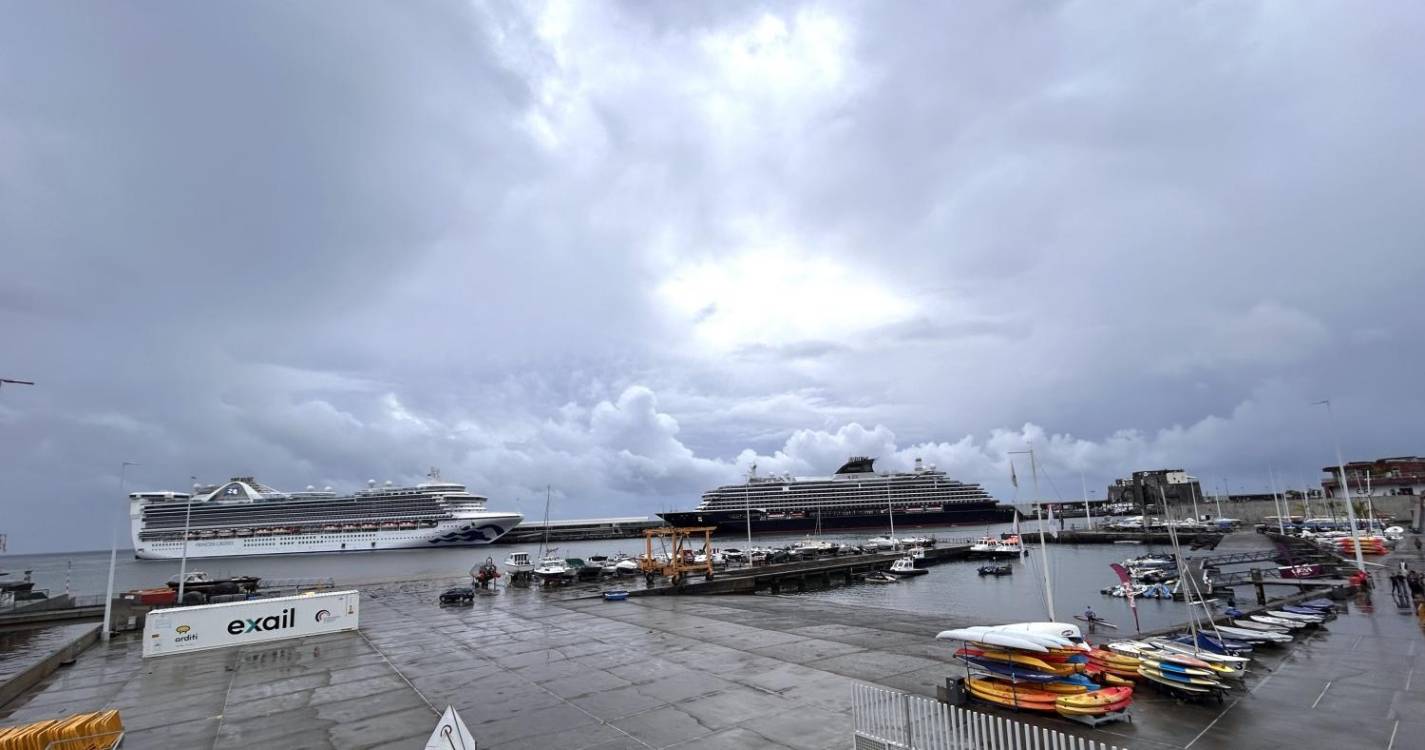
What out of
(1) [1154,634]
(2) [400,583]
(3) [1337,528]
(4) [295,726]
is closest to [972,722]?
(4) [295,726]

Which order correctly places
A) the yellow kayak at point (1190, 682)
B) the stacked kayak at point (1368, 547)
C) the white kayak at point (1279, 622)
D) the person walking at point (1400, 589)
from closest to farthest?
the yellow kayak at point (1190, 682) < the white kayak at point (1279, 622) < the person walking at point (1400, 589) < the stacked kayak at point (1368, 547)

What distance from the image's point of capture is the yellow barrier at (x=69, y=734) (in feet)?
30.3

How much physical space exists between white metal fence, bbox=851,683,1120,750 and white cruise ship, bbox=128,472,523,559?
112331 mm

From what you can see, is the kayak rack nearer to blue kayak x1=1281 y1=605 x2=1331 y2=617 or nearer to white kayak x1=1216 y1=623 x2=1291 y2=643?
white kayak x1=1216 y1=623 x2=1291 y2=643

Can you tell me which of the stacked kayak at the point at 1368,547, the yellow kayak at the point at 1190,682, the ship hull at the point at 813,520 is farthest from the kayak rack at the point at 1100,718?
the ship hull at the point at 813,520

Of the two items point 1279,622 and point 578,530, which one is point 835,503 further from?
point 1279,622

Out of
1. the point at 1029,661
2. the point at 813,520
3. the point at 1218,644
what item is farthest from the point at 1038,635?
the point at 813,520

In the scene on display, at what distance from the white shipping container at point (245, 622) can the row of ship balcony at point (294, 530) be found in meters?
95.1

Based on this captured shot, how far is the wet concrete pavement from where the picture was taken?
1049cm

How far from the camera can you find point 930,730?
839 centimetres

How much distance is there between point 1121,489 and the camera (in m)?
196

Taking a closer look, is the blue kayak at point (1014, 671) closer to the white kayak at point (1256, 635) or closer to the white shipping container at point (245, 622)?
the white kayak at point (1256, 635)

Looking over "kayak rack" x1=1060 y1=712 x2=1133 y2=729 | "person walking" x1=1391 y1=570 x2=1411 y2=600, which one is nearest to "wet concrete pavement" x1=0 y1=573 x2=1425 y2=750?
"kayak rack" x1=1060 y1=712 x2=1133 y2=729

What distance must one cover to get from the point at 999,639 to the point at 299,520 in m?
126
